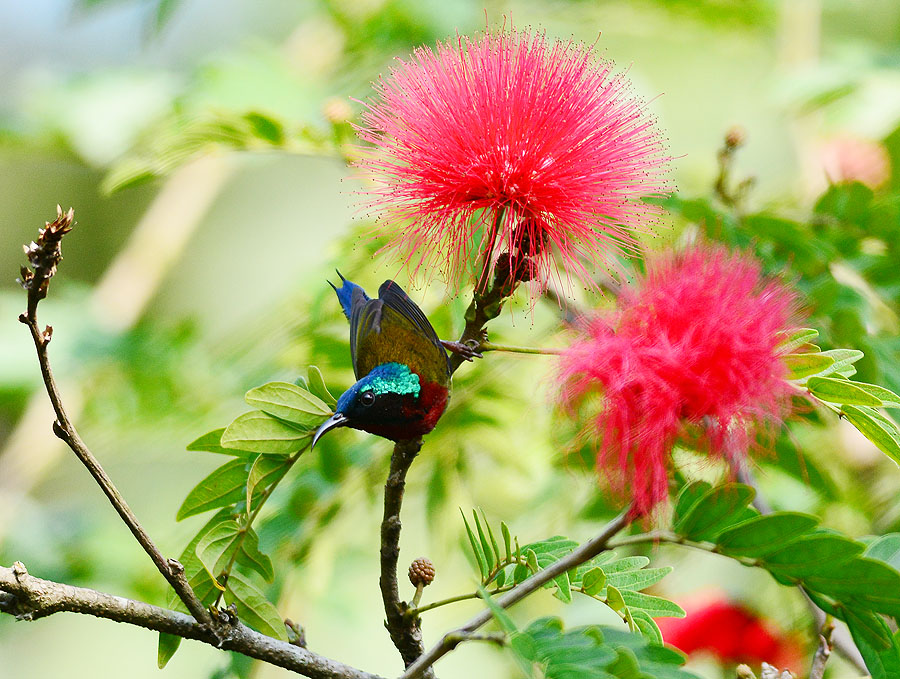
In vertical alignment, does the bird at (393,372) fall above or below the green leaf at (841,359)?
above

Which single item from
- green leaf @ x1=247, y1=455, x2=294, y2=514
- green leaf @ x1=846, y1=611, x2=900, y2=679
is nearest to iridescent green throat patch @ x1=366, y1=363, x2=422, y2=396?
green leaf @ x1=247, y1=455, x2=294, y2=514

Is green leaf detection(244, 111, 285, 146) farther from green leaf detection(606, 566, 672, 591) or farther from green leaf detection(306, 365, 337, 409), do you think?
green leaf detection(606, 566, 672, 591)

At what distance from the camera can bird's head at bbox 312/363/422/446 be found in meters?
0.95

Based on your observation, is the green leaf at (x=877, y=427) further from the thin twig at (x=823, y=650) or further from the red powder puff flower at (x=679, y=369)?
the thin twig at (x=823, y=650)

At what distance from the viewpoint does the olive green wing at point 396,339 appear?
3.46 feet

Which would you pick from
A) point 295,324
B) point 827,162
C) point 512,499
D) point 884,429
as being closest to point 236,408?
point 295,324

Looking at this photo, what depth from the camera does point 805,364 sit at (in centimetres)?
93

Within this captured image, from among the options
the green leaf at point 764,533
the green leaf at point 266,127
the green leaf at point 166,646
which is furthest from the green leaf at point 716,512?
the green leaf at point 266,127

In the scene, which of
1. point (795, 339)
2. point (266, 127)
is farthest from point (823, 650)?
point (266, 127)

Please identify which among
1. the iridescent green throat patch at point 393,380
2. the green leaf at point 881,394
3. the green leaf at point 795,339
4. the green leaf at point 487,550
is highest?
the iridescent green throat patch at point 393,380

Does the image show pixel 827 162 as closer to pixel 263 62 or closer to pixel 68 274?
pixel 263 62

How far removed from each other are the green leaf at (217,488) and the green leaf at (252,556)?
52mm

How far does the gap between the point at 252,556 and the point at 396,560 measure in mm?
179

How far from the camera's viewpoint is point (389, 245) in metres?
1.08
